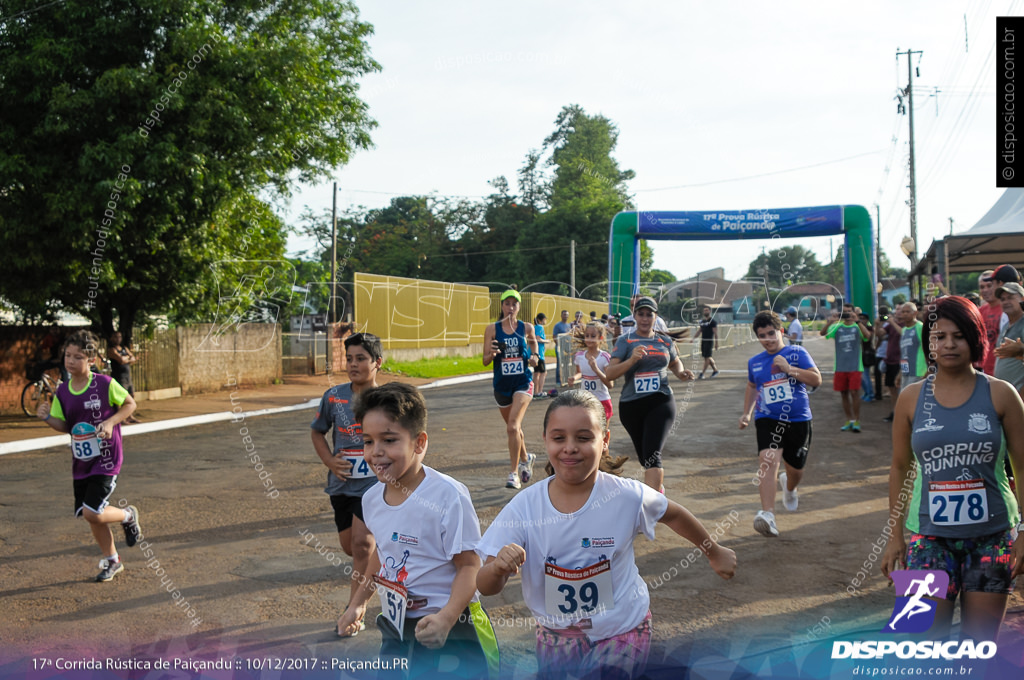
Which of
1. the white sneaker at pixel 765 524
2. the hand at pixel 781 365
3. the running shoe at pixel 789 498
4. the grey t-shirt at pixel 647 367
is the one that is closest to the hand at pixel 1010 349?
the hand at pixel 781 365

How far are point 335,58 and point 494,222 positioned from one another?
28.3 metres

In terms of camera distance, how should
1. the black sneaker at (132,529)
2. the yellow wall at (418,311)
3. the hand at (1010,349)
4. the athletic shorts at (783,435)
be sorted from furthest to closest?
the yellow wall at (418,311)
the athletic shorts at (783,435)
the black sneaker at (132,529)
the hand at (1010,349)

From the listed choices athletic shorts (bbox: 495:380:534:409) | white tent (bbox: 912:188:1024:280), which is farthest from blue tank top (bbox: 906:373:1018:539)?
white tent (bbox: 912:188:1024:280)

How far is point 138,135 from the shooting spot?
488 inches

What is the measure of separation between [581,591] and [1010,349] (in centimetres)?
442

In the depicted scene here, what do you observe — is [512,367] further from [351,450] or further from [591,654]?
[591,654]

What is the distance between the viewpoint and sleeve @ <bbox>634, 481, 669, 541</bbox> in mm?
2723

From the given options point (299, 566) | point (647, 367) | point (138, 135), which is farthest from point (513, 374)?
point (138, 135)

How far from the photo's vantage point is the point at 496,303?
37625 millimetres

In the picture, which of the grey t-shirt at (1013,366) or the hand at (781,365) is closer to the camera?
the grey t-shirt at (1013,366)

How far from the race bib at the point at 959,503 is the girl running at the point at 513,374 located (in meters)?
5.15

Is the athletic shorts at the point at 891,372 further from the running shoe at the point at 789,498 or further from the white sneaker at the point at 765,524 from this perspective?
→ the white sneaker at the point at 765,524

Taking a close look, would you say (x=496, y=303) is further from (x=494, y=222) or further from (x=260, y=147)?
(x=260, y=147)

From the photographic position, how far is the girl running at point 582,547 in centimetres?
263
